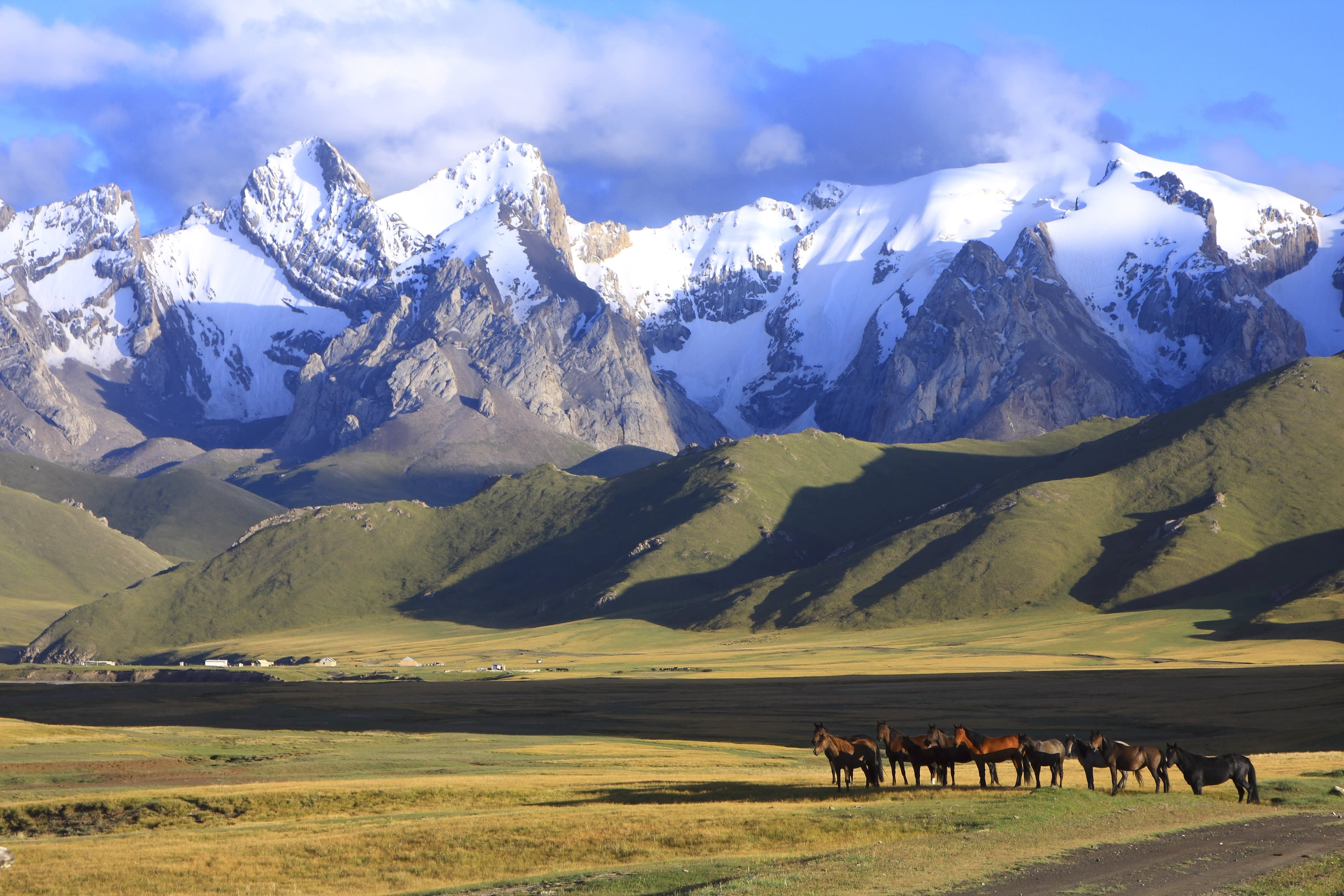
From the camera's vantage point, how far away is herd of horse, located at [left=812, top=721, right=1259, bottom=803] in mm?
49906

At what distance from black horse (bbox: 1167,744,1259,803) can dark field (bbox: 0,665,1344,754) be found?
171 ft

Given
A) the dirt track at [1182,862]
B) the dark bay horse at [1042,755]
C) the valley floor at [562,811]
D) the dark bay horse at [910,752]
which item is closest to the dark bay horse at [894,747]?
the dark bay horse at [910,752]

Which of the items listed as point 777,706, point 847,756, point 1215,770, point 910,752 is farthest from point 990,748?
point 777,706

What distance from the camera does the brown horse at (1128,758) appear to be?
166ft

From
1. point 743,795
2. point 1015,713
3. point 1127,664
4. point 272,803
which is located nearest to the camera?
point 743,795

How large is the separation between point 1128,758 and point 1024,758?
4.03 meters

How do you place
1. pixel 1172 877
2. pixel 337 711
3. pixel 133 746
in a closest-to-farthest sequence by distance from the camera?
pixel 1172 877
pixel 133 746
pixel 337 711

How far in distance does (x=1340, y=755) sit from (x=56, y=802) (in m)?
68.1

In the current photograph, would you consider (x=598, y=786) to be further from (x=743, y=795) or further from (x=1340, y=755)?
(x=1340, y=755)

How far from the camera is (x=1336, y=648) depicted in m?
196

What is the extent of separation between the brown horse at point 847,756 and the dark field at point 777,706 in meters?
48.5

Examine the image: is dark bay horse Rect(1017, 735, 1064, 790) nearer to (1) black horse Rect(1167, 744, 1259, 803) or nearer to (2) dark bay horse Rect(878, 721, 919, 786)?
(1) black horse Rect(1167, 744, 1259, 803)

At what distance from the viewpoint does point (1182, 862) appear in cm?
3600

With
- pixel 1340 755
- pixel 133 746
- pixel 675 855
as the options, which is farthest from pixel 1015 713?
pixel 675 855
